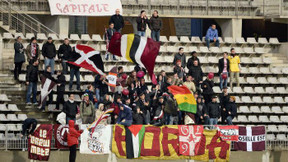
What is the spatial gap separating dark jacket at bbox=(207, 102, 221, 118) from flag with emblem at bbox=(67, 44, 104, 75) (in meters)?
3.77

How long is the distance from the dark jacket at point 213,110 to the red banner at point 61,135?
4726 millimetres

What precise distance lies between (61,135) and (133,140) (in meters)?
2.21

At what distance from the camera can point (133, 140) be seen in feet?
87.0

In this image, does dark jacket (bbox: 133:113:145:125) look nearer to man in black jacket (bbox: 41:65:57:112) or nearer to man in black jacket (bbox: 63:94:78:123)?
man in black jacket (bbox: 63:94:78:123)

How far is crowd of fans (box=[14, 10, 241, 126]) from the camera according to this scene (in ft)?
89.1

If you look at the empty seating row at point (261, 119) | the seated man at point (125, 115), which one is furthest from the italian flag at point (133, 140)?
the empty seating row at point (261, 119)

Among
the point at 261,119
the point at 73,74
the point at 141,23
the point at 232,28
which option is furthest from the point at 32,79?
the point at 232,28

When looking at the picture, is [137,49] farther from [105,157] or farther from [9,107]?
[9,107]

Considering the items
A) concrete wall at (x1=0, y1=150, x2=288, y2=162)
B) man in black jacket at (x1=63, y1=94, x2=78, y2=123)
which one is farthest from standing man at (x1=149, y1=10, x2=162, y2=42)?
concrete wall at (x1=0, y1=150, x2=288, y2=162)

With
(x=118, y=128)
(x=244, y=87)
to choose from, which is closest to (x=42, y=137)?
(x=118, y=128)

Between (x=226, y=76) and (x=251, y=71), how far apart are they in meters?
2.92

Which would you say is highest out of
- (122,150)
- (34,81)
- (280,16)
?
(280,16)

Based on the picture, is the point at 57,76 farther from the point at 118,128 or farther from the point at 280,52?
the point at 280,52

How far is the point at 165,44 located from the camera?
3547 cm
